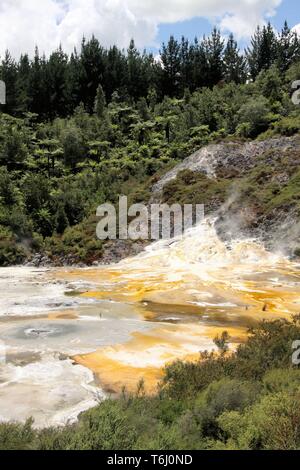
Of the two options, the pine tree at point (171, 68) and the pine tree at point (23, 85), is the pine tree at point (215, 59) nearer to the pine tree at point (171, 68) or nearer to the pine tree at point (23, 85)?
the pine tree at point (171, 68)

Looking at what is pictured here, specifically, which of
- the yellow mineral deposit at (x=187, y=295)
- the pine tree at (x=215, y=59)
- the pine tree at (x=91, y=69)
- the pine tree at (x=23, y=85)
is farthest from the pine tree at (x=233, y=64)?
the yellow mineral deposit at (x=187, y=295)

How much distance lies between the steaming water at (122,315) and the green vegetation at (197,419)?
1270mm

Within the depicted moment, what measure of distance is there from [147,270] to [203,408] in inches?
641

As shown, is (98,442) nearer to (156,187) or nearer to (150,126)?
(156,187)

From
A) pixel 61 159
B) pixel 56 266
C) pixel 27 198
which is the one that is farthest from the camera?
pixel 61 159

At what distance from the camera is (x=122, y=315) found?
48.5 feet

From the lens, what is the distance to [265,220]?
26.9 meters

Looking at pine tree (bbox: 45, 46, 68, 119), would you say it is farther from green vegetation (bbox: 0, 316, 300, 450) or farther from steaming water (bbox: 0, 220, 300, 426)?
green vegetation (bbox: 0, 316, 300, 450)

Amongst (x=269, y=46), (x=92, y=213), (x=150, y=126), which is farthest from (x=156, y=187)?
(x=269, y=46)

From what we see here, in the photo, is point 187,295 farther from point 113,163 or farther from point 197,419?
point 113,163

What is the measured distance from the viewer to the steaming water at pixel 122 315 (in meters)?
8.96

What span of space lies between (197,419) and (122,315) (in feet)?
27.9
